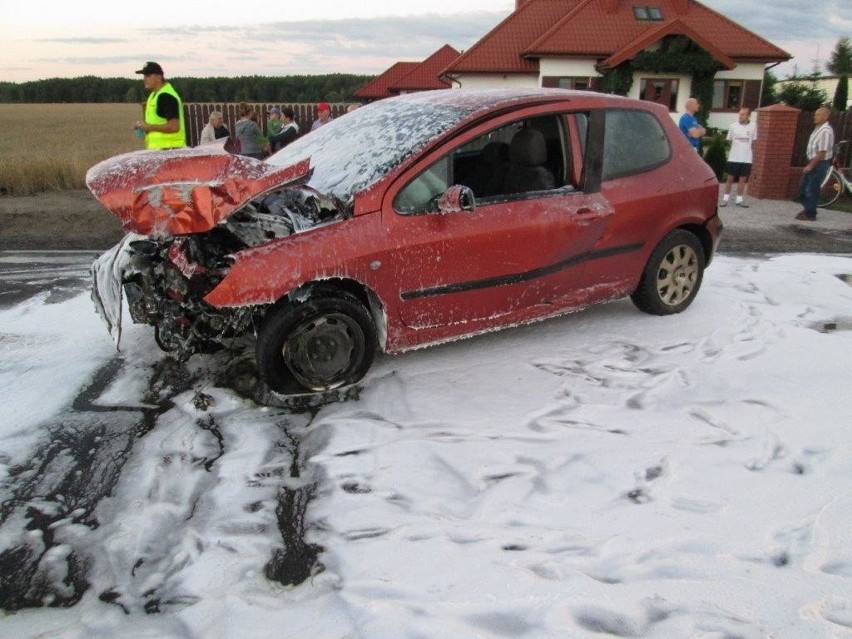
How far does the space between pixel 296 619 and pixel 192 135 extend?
20540 mm

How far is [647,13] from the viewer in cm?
3609

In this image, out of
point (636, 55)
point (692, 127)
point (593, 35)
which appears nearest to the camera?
point (692, 127)

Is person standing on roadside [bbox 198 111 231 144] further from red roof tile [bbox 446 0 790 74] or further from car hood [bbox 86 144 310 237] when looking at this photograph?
red roof tile [bbox 446 0 790 74]

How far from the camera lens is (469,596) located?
2.73 metres

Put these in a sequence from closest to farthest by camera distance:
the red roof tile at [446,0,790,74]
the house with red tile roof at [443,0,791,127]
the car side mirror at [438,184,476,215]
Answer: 1. the car side mirror at [438,184,476,215]
2. the house with red tile roof at [443,0,791,127]
3. the red roof tile at [446,0,790,74]

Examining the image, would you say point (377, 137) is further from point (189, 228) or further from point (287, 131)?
point (287, 131)

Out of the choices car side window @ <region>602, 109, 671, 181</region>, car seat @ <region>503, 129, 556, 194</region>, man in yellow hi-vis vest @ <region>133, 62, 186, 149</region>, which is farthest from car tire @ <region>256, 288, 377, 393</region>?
man in yellow hi-vis vest @ <region>133, 62, 186, 149</region>

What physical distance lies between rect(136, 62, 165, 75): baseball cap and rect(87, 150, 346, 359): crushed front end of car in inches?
156

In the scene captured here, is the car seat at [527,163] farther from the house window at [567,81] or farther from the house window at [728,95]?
the house window at [728,95]

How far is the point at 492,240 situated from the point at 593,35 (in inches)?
1315

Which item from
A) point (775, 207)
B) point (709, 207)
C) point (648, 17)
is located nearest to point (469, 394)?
point (709, 207)

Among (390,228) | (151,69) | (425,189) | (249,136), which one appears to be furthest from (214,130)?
(390,228)

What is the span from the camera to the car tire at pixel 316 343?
13.7 feet

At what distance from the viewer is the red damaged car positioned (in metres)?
4.11
